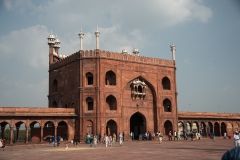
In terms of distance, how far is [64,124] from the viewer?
3033 centimetres

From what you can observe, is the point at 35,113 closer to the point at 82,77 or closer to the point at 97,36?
the point at 82,77

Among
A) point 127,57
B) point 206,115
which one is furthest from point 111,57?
point 206,115

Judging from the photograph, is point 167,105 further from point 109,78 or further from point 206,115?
point 109,78

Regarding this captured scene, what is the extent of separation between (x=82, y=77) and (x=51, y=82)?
691 cm

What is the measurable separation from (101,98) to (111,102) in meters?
2.29

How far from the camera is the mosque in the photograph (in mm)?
29031

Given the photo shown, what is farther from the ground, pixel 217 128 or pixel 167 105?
pixel 167 105

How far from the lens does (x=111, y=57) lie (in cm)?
3112

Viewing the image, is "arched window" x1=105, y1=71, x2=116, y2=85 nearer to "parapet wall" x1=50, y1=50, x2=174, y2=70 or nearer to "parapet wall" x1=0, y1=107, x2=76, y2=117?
"parapet wall" x1=50, y1=50, x2=174, y2=70

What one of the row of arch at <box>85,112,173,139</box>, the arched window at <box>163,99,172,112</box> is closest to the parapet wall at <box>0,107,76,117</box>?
the row of arch at <box>85,112,173,139</box>

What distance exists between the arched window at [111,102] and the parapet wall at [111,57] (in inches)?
166

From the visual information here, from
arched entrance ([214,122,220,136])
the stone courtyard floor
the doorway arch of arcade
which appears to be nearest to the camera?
the stone courtyard floor

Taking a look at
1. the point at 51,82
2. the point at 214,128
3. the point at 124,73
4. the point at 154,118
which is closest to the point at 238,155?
the point at 124,73

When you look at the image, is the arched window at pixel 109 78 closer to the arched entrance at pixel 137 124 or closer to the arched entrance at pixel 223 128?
the arched entrance at pixel 137 124
